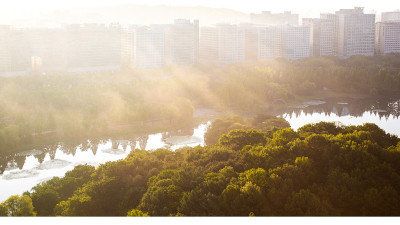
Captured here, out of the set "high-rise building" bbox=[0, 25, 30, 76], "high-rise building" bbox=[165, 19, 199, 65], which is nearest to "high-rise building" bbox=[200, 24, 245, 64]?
"high-rise building" bbox=[165, 19, 199, 65]

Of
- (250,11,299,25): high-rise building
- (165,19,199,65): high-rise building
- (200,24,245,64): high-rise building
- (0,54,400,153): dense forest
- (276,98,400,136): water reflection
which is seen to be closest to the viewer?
(0,54,400,153): dense forest

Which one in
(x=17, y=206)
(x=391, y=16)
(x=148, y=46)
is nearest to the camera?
(x=17, y=206)

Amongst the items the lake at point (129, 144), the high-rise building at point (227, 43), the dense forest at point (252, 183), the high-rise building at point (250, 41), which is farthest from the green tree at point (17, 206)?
the high-rise building at point (250, 41)

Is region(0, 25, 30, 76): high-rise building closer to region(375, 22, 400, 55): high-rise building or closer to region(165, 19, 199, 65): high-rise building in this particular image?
region(165, 19, 199, 65): high-rise building

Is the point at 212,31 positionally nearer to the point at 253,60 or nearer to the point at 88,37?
the point at 253,60

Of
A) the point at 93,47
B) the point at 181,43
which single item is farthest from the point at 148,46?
the point at 93,47

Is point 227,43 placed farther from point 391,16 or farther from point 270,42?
point 391,16
